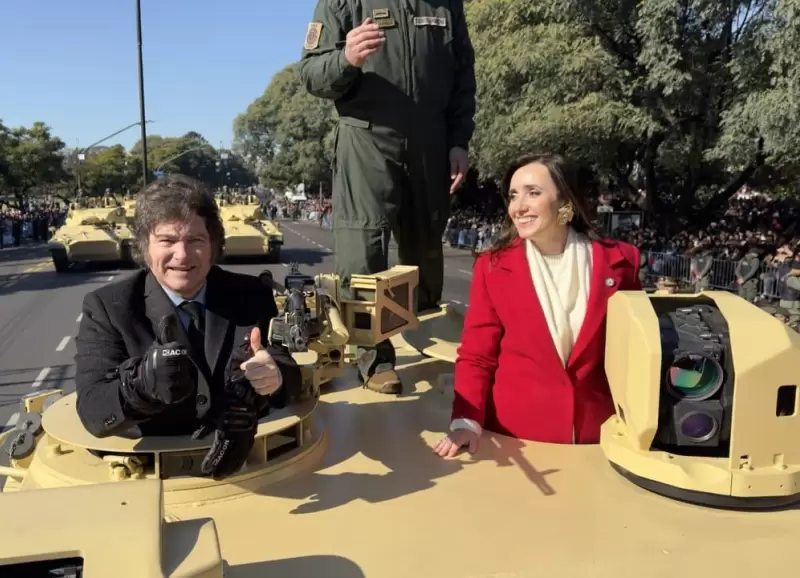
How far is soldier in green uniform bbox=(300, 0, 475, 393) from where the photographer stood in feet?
10.5

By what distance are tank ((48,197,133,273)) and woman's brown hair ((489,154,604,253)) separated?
50.4 feet

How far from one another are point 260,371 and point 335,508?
41 centimetres

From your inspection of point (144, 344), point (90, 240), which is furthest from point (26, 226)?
point (144, 344)

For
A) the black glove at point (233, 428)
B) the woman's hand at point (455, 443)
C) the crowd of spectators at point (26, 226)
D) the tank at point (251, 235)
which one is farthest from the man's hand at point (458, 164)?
the crowd of spectators at point (26, 226)

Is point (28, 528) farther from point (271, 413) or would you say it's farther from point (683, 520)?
point (683, 520)

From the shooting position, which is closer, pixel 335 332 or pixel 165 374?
pixel 165 374

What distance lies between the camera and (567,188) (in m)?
Answer: 2.49

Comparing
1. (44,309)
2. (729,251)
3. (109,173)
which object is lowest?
(44,309)

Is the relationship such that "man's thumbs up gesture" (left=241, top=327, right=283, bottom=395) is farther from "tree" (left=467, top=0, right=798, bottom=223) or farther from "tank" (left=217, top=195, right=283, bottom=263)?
"tank" (left=217, top=195, right=283, bottom=263)

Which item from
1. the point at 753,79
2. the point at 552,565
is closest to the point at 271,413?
the point at 552,565

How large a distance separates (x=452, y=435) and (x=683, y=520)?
28.6 inches

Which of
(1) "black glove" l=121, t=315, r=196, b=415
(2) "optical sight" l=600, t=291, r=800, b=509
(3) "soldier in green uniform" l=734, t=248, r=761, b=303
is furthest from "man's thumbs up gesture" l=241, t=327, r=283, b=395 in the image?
(3) "soldier in green uniform" l=734, t=248, r=761, b=303

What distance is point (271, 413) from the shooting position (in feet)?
7.54

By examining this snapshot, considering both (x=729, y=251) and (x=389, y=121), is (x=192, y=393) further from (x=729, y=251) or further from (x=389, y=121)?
(x=729, y=251)
